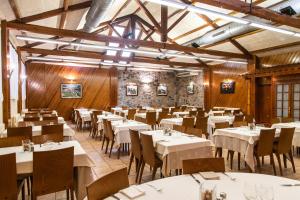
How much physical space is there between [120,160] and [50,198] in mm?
2072

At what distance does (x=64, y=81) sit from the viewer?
42.9 feet

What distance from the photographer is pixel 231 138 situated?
14.8 ft

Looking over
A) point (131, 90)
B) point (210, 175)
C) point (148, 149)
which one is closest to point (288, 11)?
point (148, 149)

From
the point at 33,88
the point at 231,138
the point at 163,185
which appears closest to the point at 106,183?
the point at 163,185

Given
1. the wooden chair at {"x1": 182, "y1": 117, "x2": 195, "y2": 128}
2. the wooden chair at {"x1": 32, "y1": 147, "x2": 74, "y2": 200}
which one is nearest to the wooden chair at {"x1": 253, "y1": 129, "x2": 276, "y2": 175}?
the wooden chair at {"x1": 182, "y1": 117, "x2": 195, "y2": 128}

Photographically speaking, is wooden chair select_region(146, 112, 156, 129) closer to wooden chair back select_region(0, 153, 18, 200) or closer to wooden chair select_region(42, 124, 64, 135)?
wooden chair select_region(42, 124, 64, 135)

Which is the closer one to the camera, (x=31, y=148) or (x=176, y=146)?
(x=31, y=148)

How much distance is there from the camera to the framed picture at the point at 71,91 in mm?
13023

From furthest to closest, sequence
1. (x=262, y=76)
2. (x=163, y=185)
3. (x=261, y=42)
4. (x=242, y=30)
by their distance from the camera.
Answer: (x=262, y=76), (x=261, y=42), (x=242, y=30), (x=163, y=185)

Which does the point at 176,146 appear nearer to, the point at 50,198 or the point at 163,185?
the point at 163,185

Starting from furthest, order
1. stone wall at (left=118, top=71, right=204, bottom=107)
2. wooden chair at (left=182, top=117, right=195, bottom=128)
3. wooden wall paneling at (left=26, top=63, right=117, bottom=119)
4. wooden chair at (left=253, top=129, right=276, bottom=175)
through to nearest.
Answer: stone wall at (left=118, top=71, right=204, bottom=107) < wooden wall paneling at (left=26, top=63, right=117, bottom=119) < wooden chair at (left=182, top=117, right=195, bottom=128) < wooden chair at (left=253, top=129, right=276, bottom=175)

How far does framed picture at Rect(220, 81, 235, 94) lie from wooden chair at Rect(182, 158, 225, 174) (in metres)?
10.5

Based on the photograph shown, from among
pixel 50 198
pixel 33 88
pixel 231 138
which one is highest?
pixel 33 88

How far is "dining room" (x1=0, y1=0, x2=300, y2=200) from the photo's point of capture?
2248mm
